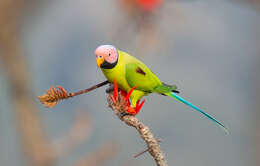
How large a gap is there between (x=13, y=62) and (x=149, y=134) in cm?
73

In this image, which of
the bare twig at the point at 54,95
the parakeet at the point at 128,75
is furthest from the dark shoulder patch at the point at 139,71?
the bare twig at the point at 54,95

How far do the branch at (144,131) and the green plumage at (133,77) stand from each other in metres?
0.06

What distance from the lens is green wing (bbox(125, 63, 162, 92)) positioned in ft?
1.99

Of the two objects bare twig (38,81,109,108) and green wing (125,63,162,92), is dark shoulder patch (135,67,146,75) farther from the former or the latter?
bare twig (38,81,109,108)

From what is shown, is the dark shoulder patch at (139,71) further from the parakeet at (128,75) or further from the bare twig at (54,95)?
the bare twig at (54,95)

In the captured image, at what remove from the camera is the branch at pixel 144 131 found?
18.3 inches

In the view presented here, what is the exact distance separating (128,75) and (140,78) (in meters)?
0.02

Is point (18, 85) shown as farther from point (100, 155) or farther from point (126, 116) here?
point (126, 116)

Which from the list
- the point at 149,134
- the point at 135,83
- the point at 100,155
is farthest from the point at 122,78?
the point at 100,155

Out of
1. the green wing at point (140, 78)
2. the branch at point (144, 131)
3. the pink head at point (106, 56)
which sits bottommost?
the branch at point (144, 131)

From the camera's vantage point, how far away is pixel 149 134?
1.58ft

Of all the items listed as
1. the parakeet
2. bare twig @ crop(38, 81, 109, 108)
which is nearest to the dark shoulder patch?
the parakeet

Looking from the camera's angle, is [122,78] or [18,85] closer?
[122,78]

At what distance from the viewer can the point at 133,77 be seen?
0.60 meters
